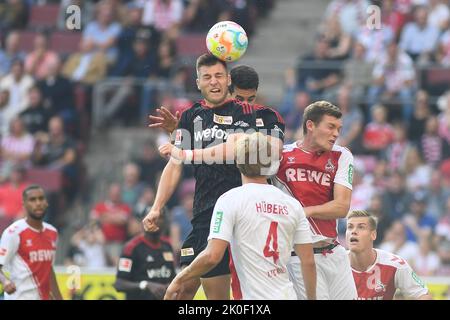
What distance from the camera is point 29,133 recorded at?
67.2ft

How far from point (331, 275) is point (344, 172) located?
86 cm

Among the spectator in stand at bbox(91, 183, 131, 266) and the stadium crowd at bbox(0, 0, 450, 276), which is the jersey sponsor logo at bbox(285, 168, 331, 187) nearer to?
the stadium crowd at bbox(0, 0, 450, 276)

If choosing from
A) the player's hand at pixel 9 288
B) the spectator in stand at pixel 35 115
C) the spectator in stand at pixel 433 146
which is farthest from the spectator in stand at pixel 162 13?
the player's hand at pixel 9 288

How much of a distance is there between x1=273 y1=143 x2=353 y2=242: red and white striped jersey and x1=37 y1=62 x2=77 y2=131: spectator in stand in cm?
1103

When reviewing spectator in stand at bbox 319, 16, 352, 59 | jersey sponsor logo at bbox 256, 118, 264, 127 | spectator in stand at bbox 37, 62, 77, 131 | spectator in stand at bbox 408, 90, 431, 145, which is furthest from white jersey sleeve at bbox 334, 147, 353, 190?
spectator in stand at bbox 37, 62, 77, 131

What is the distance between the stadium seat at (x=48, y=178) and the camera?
19656mm

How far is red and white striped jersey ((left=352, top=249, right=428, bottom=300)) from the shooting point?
10.8m

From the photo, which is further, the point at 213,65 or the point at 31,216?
the point at 31,216

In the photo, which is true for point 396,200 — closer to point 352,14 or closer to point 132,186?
point 352,14

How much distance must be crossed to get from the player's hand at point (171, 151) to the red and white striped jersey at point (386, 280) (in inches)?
90.9

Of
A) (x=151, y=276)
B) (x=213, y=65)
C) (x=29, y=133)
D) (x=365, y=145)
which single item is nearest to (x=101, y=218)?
(x=29, y=133)

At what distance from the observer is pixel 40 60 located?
70.9 ft

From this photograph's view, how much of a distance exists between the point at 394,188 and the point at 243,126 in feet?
26.0
